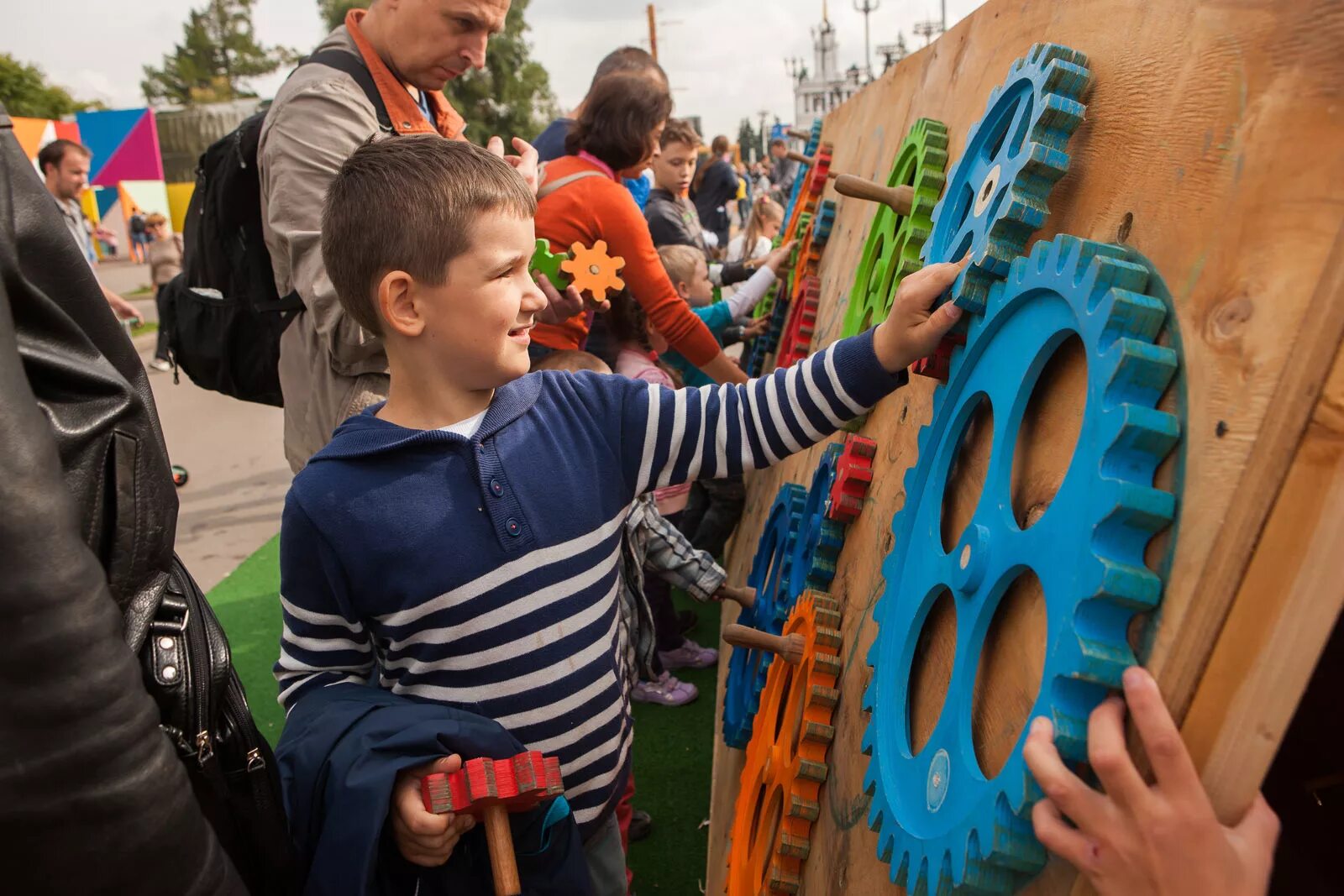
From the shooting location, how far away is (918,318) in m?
1.31

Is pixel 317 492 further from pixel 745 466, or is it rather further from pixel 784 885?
pixel 784 885

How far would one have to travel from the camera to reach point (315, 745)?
4.25 feet

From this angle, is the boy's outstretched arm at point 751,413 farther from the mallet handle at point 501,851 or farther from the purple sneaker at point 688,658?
the purple sneaker at point 688,658

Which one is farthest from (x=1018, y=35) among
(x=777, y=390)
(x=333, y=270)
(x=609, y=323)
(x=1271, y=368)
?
(x=609, y=323)

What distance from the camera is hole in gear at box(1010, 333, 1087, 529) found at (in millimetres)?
922

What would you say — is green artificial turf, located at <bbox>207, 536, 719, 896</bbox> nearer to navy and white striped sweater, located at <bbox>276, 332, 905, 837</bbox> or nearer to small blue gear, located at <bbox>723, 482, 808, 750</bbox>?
small blue gear, located at <bbox>723, 482, 808, 750</bbox>

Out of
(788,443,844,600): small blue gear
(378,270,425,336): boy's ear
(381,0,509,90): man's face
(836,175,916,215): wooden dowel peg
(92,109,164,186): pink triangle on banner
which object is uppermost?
(381,0,509,90): man's face

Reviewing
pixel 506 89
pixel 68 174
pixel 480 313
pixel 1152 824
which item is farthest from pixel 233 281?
pixel 506 89

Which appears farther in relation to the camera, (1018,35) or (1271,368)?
(1018,35)

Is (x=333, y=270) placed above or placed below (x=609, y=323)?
above

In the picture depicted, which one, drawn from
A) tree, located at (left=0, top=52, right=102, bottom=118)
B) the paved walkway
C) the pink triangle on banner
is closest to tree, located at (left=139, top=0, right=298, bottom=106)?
tree, located at (left=0, top=52, right=102, bottom=118)

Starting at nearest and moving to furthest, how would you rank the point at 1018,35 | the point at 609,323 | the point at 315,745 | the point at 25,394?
the point at 25,394 → the point at 315,745 → the point at 1018,35 → the point at 609,323

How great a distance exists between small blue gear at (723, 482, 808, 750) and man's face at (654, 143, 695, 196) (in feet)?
9.31

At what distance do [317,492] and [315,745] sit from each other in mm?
367
